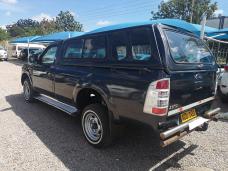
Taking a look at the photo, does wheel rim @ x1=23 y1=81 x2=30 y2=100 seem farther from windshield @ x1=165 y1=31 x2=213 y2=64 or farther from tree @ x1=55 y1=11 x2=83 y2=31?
tree @ x1=55 y1=11 x2=83 y2=31

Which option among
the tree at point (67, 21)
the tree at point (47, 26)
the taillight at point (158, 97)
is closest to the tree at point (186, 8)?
the tree at point (47, 26)

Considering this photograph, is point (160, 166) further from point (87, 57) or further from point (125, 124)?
point (87, 57)

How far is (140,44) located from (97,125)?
5.35 feet

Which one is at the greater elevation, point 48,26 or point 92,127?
point 48,26

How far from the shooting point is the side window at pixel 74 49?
4591mm

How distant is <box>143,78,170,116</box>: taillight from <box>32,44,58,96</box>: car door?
3021mm

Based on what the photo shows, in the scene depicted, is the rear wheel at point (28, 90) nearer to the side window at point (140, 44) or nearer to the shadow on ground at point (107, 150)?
the shadow on ground at point (107, 150)

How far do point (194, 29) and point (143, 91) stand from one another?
7.56m

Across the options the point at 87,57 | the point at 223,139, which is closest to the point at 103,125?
the point at 87,57

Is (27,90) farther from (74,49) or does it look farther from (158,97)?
(158,97)

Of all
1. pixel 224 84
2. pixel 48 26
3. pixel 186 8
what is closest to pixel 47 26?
pixel 48 26

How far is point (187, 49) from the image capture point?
147 inches

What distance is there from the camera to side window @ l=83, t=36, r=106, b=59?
13.0 feet

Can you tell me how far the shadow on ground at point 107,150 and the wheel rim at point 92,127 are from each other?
6.7 inches
